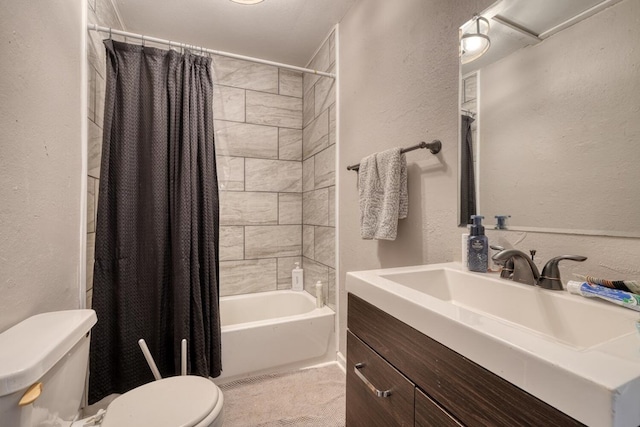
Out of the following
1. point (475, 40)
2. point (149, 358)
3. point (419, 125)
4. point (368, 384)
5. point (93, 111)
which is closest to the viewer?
point (368, 384)

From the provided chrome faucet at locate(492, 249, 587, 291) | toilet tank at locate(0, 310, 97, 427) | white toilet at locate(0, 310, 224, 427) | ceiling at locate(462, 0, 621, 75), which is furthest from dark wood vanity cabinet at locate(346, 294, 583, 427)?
ceiling at locate(462, 0, 621, 75)

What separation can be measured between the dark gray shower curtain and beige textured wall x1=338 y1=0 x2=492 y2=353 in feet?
3.04

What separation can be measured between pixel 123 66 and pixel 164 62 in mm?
220

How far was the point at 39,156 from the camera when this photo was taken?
1.03 meters

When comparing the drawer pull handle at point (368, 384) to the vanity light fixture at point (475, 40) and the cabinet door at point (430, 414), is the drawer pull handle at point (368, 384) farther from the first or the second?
the vanity light fixture at point (475, 40)

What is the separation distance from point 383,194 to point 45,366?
1.31 meters

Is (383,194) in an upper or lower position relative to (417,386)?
upper

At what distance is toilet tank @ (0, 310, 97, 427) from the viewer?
630 mm

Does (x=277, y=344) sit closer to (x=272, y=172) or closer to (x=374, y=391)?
(x=374, y=391)

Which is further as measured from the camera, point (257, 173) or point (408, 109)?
point (257, 173)

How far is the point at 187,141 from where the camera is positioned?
1.68 m

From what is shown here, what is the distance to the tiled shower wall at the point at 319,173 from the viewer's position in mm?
2148

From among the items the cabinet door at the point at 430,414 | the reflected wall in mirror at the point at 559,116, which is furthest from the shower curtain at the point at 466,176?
the cabinet door at the point at 430,414

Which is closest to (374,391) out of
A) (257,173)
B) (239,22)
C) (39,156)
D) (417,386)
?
(417,386)
